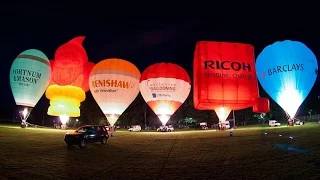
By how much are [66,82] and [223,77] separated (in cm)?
2007

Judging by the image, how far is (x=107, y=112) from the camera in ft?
118

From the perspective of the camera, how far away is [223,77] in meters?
30.7

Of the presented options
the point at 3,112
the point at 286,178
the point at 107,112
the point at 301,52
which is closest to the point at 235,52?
the point at 301,52

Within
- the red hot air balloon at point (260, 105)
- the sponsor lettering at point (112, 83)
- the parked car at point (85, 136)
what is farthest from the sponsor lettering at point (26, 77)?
the red hot air balloon at point (260, 105)

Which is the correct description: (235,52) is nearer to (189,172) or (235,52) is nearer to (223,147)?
(223,147)

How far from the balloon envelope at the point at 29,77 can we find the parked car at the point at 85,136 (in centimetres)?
1906

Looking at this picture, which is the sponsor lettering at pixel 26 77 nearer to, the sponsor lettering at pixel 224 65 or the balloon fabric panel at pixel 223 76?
the balloon fabric panel at pixel 223 76

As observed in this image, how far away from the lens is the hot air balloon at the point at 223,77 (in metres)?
30.4

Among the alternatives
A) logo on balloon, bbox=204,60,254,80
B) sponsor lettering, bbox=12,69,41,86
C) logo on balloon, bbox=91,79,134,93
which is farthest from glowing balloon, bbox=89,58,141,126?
logo on balloon, bbox=204,60,254,80

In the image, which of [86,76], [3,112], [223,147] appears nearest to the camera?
[223,147]

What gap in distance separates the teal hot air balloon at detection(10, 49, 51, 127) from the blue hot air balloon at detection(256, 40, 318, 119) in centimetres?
2620

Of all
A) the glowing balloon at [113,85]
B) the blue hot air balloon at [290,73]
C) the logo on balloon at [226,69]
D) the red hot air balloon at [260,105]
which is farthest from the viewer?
the glowing balloon at [113,85]

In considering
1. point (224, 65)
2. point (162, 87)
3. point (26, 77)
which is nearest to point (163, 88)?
point (162, 87)

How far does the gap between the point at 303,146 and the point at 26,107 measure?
32087 millimetres
